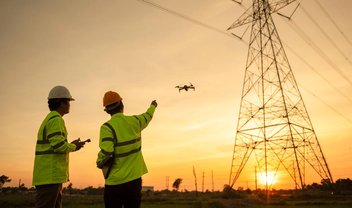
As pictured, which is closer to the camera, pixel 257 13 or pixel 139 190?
pixel 139 190

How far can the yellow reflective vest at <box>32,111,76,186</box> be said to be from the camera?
217 inches

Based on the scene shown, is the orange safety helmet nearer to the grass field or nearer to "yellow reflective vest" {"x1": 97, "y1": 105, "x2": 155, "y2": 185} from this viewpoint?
"yellow reflective vest" {"x1": 97, "y1": 105, "x2": 155, "y2": 185}

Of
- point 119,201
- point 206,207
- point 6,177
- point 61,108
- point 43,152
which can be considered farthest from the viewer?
point 6,177

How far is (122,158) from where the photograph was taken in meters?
4.96

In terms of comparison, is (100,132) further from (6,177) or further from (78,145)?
(6,177)

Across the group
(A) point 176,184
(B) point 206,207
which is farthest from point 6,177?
(B) point 206,207

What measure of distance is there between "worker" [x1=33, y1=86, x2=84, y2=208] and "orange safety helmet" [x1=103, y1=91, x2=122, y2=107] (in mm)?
958

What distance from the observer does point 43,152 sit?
18.5 feet

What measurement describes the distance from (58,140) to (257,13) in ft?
96.7

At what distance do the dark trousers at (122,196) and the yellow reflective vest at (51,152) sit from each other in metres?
1.12

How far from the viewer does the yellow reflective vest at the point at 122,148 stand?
4.86 metres

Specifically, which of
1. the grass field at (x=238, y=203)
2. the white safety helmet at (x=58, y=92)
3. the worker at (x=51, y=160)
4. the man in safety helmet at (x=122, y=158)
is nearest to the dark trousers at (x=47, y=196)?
the worker at (x=51, y=160)

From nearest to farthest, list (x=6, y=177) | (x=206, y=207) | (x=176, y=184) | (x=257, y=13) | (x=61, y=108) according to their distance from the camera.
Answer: (x=61, y=108)
(x=206, y=207)
(x=257, y=13)
(x=6, y=177)
(x=176, y=184)

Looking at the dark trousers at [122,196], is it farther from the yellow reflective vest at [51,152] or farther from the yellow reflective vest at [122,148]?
the yellow reflective vest at [51,152]
